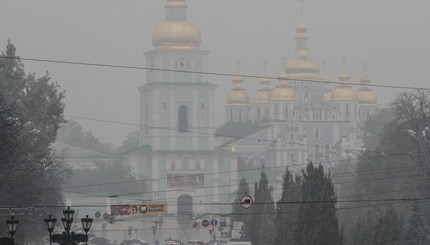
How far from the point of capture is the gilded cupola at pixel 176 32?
172 meters

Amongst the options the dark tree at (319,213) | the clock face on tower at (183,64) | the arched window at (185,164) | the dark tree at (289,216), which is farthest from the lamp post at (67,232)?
the arched window at (185,164)

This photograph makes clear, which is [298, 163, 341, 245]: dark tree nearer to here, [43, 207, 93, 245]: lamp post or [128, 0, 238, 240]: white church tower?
[43, 207, 93, 245]: lamp post

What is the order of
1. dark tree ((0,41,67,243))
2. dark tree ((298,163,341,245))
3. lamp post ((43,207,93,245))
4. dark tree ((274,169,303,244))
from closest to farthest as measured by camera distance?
lamp post ((43,207,93,245)) < dark tree ((0,41,67,243)) < dark tree ((298,163,341,245)) < dark tree ((274,169,303,244))

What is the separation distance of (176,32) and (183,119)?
9017 millimetres

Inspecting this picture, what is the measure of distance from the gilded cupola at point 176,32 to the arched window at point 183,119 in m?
6.20

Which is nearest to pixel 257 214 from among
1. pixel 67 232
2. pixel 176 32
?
pixel 67 232

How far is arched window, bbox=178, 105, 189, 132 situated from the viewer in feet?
560

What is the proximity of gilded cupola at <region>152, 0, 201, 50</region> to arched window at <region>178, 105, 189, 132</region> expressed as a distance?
20.3 feet

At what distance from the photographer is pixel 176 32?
6801 inches

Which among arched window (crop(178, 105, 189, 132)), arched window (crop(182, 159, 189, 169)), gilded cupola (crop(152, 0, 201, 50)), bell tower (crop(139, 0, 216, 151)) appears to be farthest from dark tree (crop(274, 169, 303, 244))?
gilded cupola (crop(152, 0, 201, 50))

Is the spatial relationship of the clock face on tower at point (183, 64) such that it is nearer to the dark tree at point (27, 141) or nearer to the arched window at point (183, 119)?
the arched window at point (183, 119)

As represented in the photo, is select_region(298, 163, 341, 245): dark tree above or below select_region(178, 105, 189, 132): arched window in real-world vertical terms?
below

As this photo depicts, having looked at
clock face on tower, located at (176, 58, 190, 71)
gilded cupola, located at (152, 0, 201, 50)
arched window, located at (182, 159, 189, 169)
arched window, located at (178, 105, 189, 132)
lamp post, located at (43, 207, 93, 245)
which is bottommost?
lamp post, located at (43, 207, 93, 245)

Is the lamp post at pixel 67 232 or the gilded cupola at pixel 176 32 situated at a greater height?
the gilded cupola at pixel 176 32
